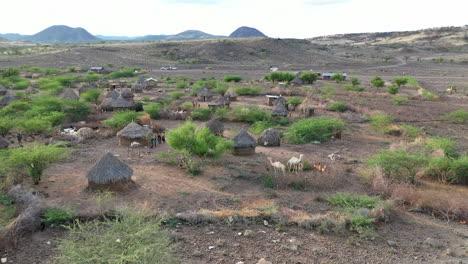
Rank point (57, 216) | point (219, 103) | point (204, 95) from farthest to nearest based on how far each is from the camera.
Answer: point (204, 95) → point (219, 103) → point (57, 216)

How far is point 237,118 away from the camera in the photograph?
2558 cm

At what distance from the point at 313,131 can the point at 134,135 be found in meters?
9.76

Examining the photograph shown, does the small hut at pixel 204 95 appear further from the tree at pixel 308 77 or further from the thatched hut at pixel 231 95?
the tree at pixel 308 77

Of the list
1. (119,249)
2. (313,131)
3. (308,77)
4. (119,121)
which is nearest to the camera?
(119,249)

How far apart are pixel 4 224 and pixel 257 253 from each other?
23.2 feet

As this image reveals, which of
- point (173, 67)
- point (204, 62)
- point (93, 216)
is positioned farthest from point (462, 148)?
point (204, 62)

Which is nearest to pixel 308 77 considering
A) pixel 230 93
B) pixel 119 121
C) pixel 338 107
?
pixel 230 93

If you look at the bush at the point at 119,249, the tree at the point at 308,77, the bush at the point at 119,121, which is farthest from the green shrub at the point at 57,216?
the tree at the point at 308,77

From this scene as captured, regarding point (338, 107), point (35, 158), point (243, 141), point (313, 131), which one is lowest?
point (338, 107)

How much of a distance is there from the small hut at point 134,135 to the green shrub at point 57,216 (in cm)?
819

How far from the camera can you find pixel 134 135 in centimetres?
1903

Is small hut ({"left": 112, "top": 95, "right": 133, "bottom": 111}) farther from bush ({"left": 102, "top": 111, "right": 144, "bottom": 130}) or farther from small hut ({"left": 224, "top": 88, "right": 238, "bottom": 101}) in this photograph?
small hut ({"left": 224, "top": 88, "right": 238, "bottom": 101})

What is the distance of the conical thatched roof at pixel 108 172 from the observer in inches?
520

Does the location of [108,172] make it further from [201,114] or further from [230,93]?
[230,93]
